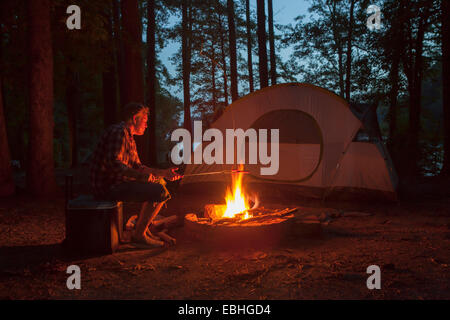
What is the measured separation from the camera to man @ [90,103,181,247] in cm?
378

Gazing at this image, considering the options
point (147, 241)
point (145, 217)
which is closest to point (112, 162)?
point (145, 217)

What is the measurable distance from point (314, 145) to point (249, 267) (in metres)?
4.39

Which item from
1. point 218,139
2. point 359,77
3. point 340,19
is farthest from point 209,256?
point 340,19

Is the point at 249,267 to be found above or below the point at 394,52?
below

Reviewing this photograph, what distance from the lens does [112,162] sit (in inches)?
150

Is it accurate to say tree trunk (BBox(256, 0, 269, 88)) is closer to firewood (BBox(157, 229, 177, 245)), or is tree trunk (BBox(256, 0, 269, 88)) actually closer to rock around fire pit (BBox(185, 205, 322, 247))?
rock around fire pit (BBox(185, 205, 322, 247))

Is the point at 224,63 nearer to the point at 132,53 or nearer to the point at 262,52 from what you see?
the point at 262,52

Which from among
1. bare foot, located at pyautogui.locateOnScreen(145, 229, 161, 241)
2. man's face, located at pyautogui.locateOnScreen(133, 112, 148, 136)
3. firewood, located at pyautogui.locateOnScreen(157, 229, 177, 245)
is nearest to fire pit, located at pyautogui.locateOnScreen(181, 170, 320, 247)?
firewood, located at pyautogui.locateOnScreen(157, 229, 177, 245)

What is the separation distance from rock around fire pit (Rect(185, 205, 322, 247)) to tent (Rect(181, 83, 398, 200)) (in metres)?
2.29

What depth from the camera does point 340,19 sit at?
729 inches

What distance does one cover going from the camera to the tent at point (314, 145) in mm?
6996

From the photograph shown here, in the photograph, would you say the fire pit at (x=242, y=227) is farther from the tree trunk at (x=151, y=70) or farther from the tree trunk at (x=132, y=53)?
the tree trunk at (x=151, y=70)
